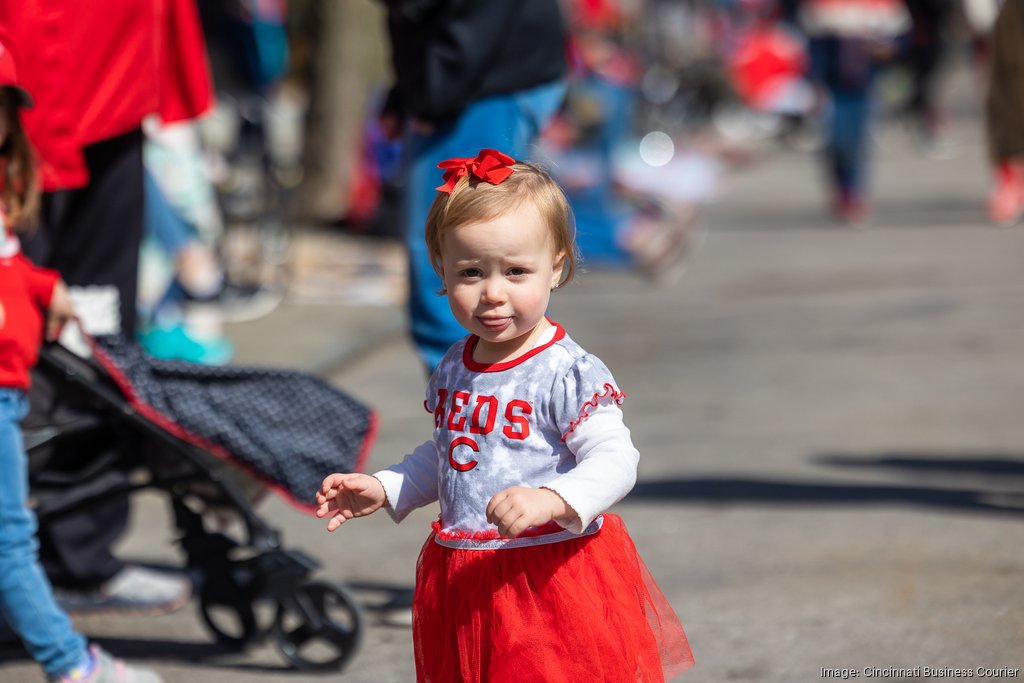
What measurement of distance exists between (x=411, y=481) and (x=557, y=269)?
0.47 m

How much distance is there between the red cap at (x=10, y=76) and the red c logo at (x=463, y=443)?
1.35 metres

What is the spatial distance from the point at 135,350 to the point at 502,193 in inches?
57.9

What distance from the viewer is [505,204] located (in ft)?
9.05

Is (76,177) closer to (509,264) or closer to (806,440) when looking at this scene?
(509,264)

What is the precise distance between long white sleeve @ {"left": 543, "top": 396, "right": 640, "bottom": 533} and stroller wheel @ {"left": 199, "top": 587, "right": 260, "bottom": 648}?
154 centimetres

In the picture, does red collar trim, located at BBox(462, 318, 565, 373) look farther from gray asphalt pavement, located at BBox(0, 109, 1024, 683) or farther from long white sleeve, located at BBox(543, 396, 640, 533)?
gray asphalt pavement, located at BBox(0, 109, 1024, 683)

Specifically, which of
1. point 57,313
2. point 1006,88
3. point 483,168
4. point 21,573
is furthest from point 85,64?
point 1006,88

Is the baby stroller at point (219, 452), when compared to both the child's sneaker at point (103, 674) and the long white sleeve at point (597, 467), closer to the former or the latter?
the child's sneaker at point (103, 674)

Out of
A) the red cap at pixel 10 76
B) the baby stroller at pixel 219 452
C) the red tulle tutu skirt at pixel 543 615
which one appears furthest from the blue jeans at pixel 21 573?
the red tulle tutu skirt at pixel 543 615

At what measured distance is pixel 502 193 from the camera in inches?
109

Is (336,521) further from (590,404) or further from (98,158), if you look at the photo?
(98,158)

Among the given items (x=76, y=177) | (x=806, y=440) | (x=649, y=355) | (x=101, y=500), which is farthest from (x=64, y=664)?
(x=649, y=355)

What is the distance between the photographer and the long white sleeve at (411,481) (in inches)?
116

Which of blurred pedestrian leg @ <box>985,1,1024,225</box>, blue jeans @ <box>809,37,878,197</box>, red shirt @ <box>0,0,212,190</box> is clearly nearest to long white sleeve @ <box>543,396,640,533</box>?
red shirt @ <box>0,0,212,190</box>
